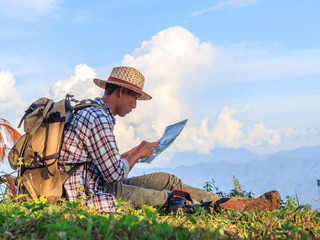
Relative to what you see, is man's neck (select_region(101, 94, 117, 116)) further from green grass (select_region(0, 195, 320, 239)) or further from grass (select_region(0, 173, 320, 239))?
green grass (select_region(0, 195, 320, 239))

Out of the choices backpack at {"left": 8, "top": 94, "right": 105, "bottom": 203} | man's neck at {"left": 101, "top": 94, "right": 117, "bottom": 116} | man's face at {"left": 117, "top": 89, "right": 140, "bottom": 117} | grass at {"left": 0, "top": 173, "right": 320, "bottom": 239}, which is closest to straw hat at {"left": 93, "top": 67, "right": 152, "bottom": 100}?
man's face at {"left": 117, "top": 89, "right": 140, "bottom": 117}

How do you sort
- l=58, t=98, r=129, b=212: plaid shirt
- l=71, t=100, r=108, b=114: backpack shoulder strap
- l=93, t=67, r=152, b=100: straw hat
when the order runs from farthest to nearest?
1. l=93, t=67, r=152, b=100: straw hat
2. l=71, t=100, r=108, b=114: backpack shoulder strap
3. l=58, t=98, r=129, b=212: plaid shirt

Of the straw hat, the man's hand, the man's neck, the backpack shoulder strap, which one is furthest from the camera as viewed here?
the straw hat

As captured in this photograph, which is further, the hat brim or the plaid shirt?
the hat brim

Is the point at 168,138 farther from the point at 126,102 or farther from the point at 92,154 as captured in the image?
the point at 92,154

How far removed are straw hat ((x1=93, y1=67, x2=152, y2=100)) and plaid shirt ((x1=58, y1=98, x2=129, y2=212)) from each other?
0.75 meters

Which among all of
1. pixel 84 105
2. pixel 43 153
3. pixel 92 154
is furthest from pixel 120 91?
pixel 43 153

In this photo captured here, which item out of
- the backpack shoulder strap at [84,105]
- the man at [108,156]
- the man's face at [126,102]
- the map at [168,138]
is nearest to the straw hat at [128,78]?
the man at [108,156]

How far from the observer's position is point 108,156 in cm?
553

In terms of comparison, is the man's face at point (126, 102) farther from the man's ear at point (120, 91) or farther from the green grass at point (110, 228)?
the green grass at point (110, 228)

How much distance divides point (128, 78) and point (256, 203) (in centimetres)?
263

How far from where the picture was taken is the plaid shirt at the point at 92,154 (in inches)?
218

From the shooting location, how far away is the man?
18.2 ft

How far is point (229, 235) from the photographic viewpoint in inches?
157
